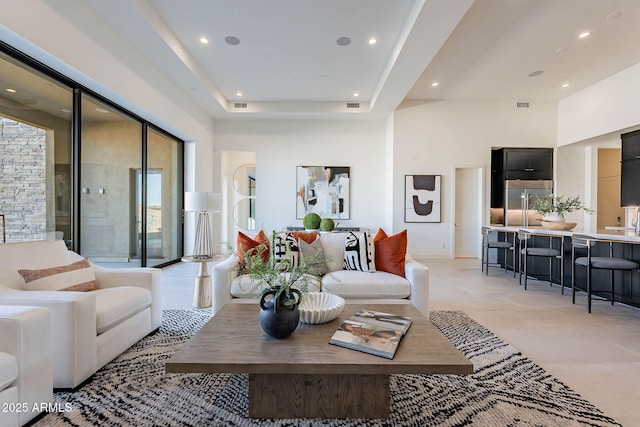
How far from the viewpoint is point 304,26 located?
13.0ft

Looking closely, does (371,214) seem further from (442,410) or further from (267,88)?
(442,410)

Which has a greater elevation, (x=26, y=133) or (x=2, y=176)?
(x=26, y=133)

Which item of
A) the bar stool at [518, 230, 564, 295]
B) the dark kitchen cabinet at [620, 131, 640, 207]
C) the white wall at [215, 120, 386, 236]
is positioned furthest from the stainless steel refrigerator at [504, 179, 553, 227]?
the white wall at [215, 120, 386, 236]

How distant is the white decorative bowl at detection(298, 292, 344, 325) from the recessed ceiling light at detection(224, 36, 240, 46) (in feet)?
13.1

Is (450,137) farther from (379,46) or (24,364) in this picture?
(24,364)

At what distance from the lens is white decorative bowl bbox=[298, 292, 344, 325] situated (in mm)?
1736

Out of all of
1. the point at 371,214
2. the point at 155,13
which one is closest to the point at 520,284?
the point at 371,214

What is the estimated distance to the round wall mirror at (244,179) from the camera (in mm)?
8359

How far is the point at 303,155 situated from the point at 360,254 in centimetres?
481

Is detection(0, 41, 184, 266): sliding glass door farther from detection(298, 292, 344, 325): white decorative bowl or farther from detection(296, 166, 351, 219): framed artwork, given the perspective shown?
detection(296, 166, 351, 219): framed artwork

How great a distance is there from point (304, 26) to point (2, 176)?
3.65m

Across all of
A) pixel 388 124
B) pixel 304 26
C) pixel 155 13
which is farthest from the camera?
pixel 388 124

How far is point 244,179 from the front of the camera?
8.48 meters

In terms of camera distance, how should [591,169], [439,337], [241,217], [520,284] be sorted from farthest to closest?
[241,217] → [591,169] → [520,284] → [439,337]
